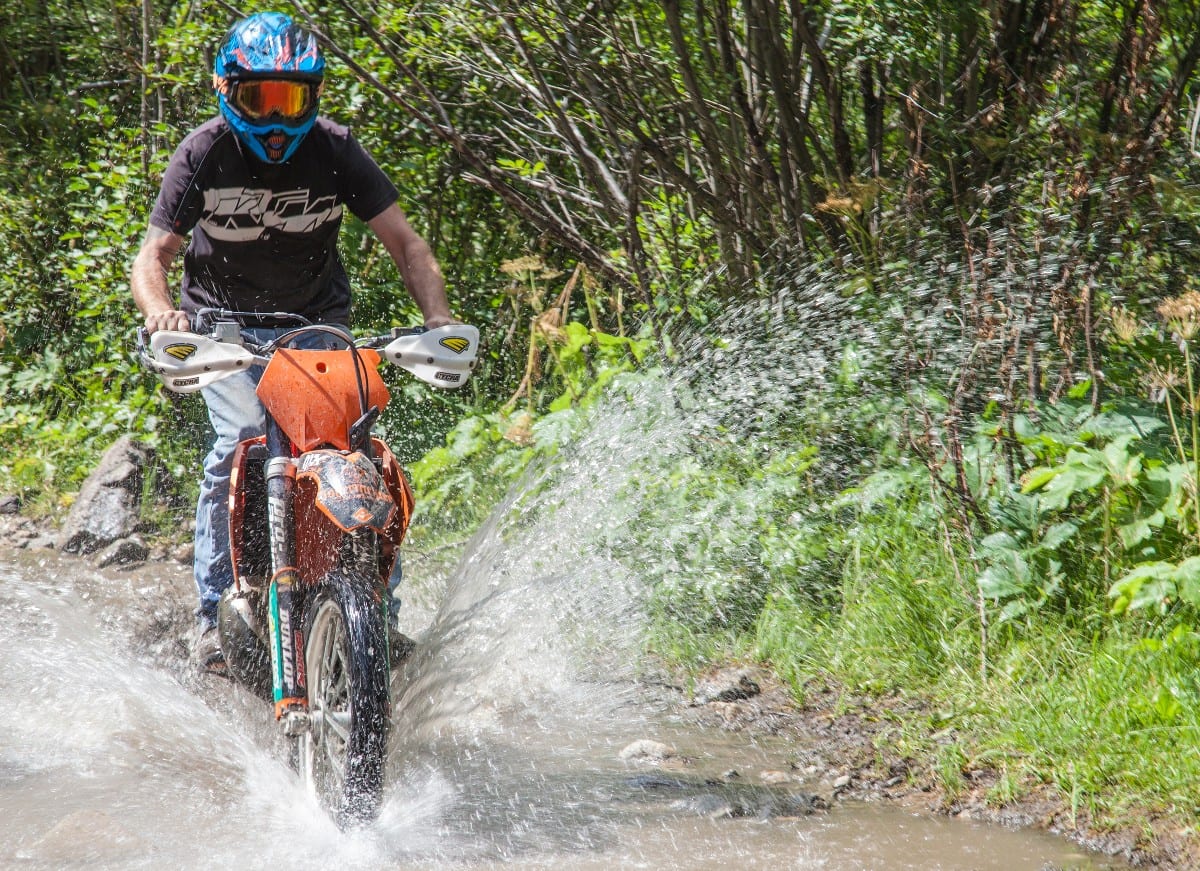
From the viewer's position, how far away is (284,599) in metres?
3.22

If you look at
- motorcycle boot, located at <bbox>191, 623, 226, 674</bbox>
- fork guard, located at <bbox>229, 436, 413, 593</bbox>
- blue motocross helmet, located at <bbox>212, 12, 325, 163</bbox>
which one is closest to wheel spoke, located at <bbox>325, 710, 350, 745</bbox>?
fork guard, located at <bbox>229, 436, 413, 593</bbox>

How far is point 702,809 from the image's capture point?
10.5ft

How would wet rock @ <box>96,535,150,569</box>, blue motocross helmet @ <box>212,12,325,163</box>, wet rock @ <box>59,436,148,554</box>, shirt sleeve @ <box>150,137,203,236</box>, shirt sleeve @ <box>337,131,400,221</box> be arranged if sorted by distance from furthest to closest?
1. wet rock @ <box>59,436,148,554</box>
2. wet rock @ <box>96,535,150,569</box>
3. shirt sleeve @ <box>337,131,400,221</box>
4. shirt sleeve @ <box>150,137,203,236</box>
5. blue motocross helmet @ <box>212,12,325,163</box>

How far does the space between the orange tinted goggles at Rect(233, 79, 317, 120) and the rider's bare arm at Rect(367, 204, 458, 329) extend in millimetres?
541

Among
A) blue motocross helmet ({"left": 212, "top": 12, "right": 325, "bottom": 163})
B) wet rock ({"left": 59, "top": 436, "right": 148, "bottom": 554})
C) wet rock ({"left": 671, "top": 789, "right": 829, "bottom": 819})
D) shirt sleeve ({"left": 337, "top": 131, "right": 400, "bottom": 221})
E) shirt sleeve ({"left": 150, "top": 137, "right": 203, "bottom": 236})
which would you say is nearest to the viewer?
wet rock ({"left": 671, "top": 789, "right": 829, "bottom": 819})

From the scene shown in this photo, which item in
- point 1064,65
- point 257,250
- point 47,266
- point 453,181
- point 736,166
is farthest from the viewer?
point 47,266

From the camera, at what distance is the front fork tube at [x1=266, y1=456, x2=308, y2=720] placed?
3.18 m

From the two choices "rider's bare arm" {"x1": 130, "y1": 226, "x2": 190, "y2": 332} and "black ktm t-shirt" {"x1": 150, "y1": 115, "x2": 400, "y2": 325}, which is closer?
"rider's bare arm" {"x1": 130, "y1": 226, "x2": 190, "y2": 332}

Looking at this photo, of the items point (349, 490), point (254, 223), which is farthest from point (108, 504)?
point (349, 490)

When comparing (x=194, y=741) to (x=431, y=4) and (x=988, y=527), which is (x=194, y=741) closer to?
(x=988, y=527)

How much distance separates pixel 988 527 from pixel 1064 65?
160 cm

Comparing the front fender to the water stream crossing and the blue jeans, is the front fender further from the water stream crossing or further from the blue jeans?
the water stream crossing

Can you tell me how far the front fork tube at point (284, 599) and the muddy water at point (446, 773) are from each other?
0.32 m

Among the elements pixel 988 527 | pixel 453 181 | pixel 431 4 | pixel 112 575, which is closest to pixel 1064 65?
pixel 988 527
